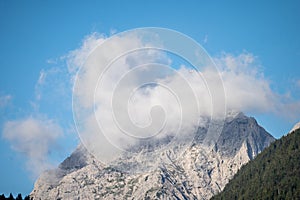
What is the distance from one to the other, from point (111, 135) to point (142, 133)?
19.5 feet

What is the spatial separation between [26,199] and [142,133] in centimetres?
5430

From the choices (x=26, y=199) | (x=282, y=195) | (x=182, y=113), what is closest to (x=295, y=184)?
(x=282, y=195)

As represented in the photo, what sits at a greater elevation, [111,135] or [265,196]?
[265,196]

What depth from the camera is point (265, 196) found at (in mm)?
192250

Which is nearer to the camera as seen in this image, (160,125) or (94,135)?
(94,135)

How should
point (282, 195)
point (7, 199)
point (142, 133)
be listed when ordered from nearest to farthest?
point (142, 133) < point (7, 199) < point (282, 195)

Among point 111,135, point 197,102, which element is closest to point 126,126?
point 111,135

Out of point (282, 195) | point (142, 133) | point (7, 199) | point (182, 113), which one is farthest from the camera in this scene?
point (282, 195)

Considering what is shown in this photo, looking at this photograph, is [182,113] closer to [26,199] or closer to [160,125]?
[160,125]

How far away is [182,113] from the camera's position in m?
88.1

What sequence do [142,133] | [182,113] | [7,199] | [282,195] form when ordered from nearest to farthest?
[182,113], [142,133], [7,199], [282,195]

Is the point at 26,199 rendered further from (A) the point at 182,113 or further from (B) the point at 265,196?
(B) the point at 265,196

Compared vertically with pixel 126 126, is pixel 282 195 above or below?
above

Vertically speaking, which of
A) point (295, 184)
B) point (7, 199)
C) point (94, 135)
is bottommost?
point (94, 135)
